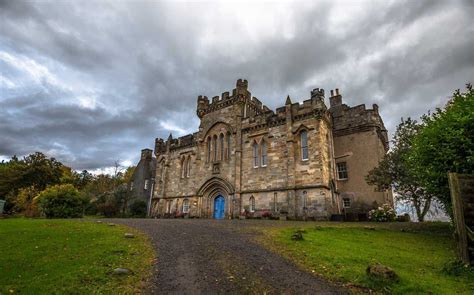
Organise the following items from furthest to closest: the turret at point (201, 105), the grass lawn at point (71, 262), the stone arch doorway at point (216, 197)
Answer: the turret at point (201, 105)
the stone arch doorway at point (216, 197)
the grass lawn at point (71, 262)

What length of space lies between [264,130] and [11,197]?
39.9 metres

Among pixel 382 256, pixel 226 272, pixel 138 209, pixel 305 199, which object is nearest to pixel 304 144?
pixel 305 199

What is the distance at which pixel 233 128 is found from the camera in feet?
95.8

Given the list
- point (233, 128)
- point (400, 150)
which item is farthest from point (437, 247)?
point (233, 128)

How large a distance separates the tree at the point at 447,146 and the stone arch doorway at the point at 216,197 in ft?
55.6

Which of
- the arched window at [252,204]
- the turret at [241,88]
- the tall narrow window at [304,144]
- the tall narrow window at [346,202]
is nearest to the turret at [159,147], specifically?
the turret at [241,88]

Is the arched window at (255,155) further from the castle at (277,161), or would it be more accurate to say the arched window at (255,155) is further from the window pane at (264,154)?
the window pane at (264,154)

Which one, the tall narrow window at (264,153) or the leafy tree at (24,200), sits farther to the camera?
the leafy tree at (24,200)

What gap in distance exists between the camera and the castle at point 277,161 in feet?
77.0

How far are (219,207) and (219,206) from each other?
10 cm

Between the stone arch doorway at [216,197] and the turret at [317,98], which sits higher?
the turret at [317,98]

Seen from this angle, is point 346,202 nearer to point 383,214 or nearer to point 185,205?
point 383,214

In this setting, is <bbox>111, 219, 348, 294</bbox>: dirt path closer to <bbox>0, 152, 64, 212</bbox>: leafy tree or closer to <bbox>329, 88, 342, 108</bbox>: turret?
<bbox>329, 88, 342, 108</bbox>: turret


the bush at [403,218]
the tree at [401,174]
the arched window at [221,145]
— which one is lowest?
the bush at [403,218]
